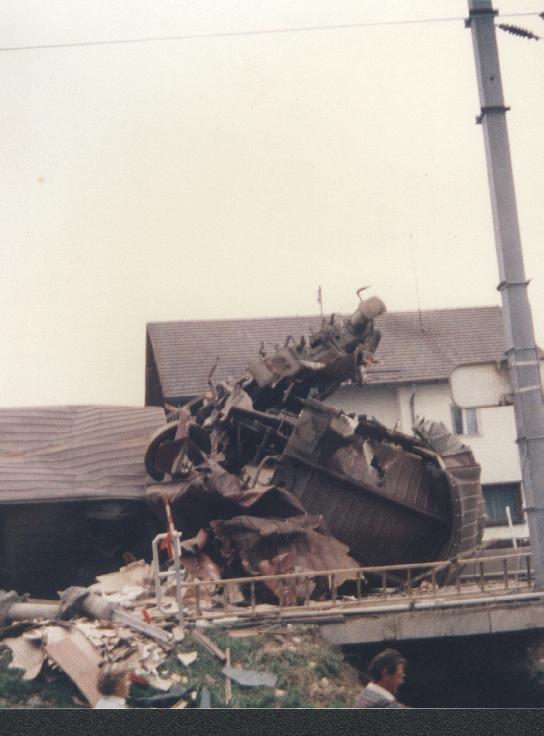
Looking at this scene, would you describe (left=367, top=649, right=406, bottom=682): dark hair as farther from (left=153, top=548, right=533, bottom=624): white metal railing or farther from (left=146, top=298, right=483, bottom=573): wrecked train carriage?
(left=146, top=298, right=483, bottom=573): wrecked train carriage

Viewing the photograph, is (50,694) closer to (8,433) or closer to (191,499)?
(191,499)

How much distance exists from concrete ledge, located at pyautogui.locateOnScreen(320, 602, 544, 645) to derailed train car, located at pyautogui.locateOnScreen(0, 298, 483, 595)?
1.07 meters

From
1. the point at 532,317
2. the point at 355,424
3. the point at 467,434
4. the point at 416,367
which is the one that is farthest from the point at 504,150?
the point at 467,434

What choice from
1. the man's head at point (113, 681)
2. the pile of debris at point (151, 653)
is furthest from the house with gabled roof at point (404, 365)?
the man's head at point (113, 681)

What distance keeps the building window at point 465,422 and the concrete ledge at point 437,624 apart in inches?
457

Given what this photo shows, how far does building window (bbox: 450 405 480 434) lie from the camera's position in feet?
61.0

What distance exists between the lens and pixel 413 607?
716 cm

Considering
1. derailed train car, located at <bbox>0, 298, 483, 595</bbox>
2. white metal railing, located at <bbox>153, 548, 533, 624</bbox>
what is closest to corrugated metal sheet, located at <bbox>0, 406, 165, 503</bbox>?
derailed train car, located at <bbox>0, 298, 483, 595</bbox>

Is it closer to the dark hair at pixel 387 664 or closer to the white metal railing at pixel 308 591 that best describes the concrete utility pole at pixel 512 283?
the white metal railing at pixel 308 591

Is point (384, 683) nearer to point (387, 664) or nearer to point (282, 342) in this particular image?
point (387, 664)

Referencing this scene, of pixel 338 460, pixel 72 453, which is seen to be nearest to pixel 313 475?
pixel 338 460

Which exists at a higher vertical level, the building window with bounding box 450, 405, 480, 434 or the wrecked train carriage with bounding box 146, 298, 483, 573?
the building window with bounding box 450, 405, 480, 434

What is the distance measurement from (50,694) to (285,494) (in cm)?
320

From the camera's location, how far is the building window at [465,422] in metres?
18.6
